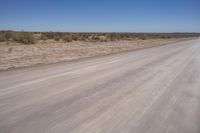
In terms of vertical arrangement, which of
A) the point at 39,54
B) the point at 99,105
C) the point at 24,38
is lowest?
the point at 39,54

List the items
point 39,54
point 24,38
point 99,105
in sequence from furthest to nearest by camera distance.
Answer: point 24,38 → point 39,54 → point 99,105

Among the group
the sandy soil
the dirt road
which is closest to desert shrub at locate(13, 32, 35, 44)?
the sandy soil

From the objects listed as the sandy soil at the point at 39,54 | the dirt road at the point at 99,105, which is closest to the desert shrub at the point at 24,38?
the sandy soil at the point at 39,54

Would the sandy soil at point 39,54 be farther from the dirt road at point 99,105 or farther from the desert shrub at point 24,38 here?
the desert shrub at point 24,38

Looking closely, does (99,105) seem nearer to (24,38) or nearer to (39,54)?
(39,54)

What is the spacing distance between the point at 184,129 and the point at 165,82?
378 cm

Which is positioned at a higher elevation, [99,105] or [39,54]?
[99,105]

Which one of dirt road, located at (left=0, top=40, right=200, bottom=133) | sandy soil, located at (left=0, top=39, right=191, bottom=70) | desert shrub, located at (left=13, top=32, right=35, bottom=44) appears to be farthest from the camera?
desert shrub, located at (left=13, top=32, right=35, bottom=44)

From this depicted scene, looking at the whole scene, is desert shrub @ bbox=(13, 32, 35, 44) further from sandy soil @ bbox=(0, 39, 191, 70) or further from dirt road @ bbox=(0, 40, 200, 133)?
dirt road @ bbox=(0, 40, 200, 133)

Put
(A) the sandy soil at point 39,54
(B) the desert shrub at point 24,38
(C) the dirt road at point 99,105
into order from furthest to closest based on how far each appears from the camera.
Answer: (B) the desert shrub at point 24,38 < (A) the sandy soil at point 39,54 < (C) the dirt road at point 99,105

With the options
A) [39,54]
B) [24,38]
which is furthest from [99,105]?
[24,38]

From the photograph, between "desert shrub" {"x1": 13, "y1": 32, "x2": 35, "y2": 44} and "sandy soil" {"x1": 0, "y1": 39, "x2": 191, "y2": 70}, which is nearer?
"sandy soil" {"x1": 0, "y1": 39, "x2": 191, "y2": 70}

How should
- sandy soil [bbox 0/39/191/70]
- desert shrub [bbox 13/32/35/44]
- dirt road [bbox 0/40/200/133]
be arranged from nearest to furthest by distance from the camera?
dirt road [bbox 0/40/200/133] → sandy soil [bbox 0/39/191/70] → desert shrub [bbox 13/32/35/44]

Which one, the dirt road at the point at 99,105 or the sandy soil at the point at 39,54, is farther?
the sandy soil at the point at 39,54
